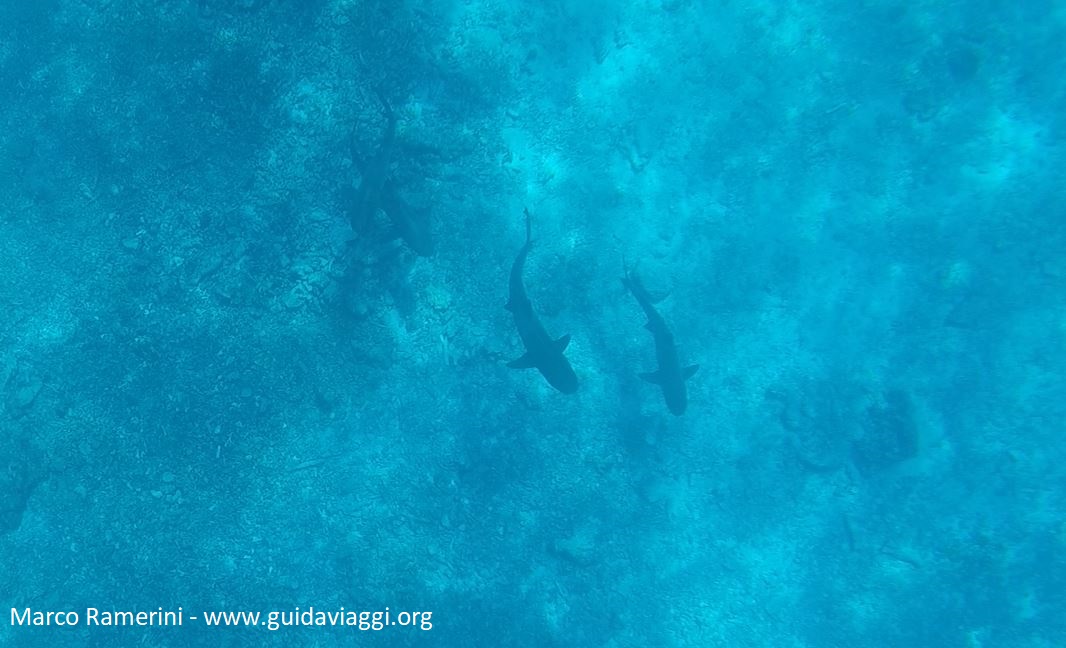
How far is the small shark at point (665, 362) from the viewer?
29.4ft

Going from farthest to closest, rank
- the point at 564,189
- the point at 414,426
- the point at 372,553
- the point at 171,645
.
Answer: the point at 564,189, the point at 414,426, the point at 372,553, the point at 171,645

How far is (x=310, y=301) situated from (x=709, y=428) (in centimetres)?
770

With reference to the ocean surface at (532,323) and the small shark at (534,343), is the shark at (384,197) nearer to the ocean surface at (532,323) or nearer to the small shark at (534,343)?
the ocean surface at (532,323)

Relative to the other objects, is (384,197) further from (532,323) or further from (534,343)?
(534,343)

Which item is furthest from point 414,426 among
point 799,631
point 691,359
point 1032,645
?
point 1032,645

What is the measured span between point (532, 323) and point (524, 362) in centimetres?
75

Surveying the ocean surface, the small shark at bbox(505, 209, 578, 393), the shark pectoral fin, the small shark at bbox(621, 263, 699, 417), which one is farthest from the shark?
the small shark at bbox(621, 263, 699, 417)

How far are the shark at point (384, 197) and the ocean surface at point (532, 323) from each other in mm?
76

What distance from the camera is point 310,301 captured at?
8570 millimetres

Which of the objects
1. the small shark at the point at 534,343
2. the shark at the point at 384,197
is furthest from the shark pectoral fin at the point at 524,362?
the shark at the point at 384,197

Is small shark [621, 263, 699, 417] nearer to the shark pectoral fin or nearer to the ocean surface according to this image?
the ocean surface

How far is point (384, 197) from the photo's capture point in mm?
8406

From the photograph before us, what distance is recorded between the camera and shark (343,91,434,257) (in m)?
8.26

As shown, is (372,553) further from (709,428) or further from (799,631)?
(799,631)
